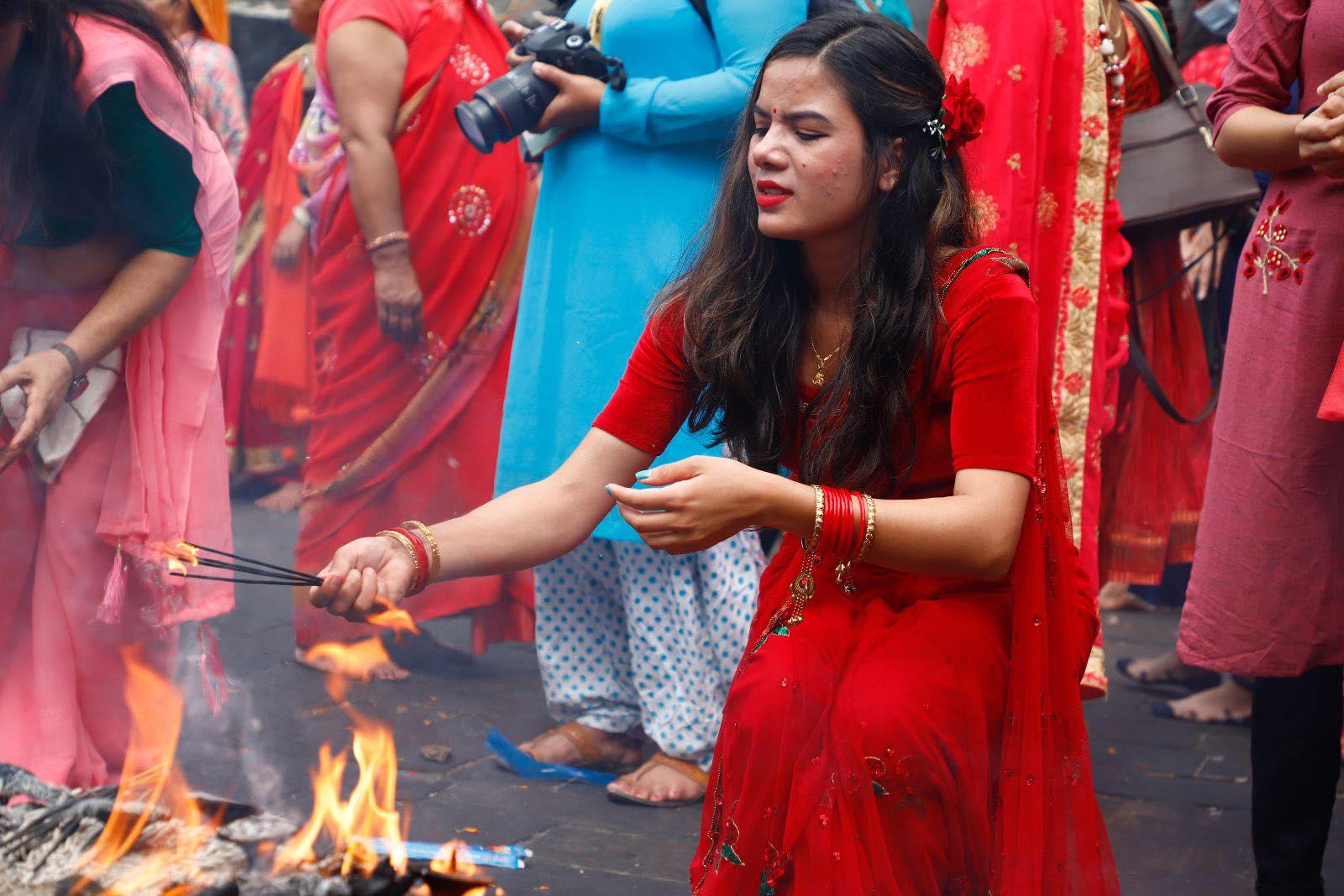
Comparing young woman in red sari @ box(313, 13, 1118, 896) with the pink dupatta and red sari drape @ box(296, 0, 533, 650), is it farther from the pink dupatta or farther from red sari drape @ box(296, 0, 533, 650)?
red sari drape @ box(296, 0, 533, 650)

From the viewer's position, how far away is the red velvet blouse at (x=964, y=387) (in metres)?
1.98

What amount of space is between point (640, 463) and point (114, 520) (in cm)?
112

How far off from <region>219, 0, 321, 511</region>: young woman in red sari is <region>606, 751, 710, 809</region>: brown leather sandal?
313cm

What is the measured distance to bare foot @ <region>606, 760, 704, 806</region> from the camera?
324 centimetres

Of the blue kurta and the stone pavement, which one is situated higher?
the blue kurta

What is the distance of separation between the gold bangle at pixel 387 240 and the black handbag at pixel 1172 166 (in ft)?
6.16

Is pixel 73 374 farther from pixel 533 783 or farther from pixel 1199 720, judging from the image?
pixel 1199 720

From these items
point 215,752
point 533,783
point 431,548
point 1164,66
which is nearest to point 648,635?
point 533,783

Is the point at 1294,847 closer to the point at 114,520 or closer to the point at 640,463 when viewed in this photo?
the point at 640,463

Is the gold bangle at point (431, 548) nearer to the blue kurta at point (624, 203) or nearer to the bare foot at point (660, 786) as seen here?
the blue kurta at point (624, 203)

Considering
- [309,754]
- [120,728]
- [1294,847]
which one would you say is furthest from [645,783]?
[1294,847]

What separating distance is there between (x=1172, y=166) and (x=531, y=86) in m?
1.64

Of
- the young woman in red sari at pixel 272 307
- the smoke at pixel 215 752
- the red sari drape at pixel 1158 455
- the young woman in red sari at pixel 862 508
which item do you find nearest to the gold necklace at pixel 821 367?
the young woman in red sari at pixel 862 508

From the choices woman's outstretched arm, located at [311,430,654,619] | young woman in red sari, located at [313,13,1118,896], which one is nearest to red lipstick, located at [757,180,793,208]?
young woman in red sari, located at [313,13,1118,896]
